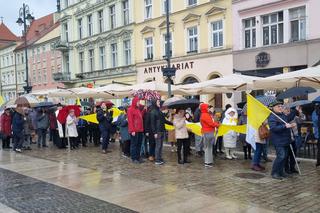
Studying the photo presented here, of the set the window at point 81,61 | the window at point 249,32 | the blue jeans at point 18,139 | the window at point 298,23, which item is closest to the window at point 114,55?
the window at point 81,61

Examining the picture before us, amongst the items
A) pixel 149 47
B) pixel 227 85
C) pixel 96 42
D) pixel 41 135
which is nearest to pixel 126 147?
pixel 227 85

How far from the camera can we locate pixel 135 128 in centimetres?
1209

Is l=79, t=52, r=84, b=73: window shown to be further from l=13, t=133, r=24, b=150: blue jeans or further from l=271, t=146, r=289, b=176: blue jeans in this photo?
l=271, t=146, r=289, b=176: blue jeans

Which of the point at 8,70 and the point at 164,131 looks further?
the point at 8,70

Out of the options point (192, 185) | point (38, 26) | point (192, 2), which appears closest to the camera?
point (192, 185)

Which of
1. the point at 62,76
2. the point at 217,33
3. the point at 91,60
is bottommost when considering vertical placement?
the point at 62,76

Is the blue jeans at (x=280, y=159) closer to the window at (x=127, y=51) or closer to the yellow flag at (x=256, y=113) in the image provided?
the yellow flag at (x=256, y=113)

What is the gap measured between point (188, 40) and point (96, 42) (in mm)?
13614

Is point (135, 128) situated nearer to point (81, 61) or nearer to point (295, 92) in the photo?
point (295, 92)

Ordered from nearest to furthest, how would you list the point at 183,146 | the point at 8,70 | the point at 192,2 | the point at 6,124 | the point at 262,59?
the point at 183,146, the point at 6,124, the point at 262,59, the point at 192,2, the point at 8,70

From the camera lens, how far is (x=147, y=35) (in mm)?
33188

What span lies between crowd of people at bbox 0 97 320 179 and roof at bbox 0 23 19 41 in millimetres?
77544

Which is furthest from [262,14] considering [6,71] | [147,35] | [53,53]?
[6,71]

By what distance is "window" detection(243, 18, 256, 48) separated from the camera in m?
24.9
